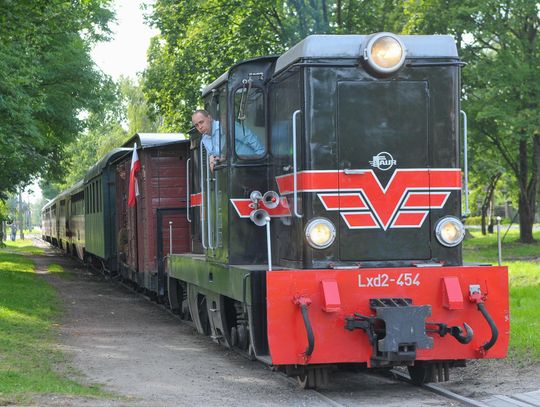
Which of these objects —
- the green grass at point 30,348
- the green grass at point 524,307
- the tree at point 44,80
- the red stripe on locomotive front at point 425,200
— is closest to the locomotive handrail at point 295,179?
the red stripe on locomotive front at point 425,200

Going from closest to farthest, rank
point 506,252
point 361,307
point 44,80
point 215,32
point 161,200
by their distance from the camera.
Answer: point 361,307
point 161,200
point 215,32
point 44,80
point 506,252

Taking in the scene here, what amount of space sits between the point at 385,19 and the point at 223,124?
18203 mm

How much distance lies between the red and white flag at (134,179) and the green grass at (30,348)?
2494mm

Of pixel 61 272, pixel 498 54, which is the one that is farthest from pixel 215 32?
pixel 498 54

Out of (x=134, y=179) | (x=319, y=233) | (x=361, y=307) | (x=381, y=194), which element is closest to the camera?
(x=361, y=307)

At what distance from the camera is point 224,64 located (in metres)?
24.2

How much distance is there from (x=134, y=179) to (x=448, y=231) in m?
8.98

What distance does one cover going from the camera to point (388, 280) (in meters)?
7.70

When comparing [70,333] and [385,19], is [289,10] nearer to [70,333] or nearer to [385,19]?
[385,19]

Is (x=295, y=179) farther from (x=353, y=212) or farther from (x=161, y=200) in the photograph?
(x=161, y=200)

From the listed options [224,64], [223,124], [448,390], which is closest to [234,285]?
[223,124]

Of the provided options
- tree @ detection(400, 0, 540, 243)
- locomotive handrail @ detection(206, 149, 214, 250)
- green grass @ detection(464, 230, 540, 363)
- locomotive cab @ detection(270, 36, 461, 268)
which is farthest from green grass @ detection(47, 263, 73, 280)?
locomotive cab @ detection(270, 36, 461, 268)

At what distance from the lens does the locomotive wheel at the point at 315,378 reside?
8109 mm

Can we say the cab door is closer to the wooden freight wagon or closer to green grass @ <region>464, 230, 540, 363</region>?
green grass @ <region>464, 230, 540, 363</region>
